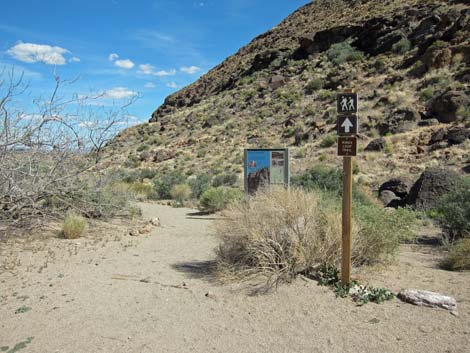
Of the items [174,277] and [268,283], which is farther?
[174,277]

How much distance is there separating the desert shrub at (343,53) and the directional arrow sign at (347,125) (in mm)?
35285

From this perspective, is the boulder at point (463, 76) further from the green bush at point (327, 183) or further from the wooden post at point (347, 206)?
the wooden post at point (347, 206)

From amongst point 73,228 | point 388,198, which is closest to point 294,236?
point 73,228

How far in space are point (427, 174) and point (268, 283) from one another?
28.1 ft

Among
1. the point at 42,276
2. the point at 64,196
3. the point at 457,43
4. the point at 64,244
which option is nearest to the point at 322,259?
the point at 42,276

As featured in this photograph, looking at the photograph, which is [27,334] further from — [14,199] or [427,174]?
[427,174]

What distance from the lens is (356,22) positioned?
147 feet

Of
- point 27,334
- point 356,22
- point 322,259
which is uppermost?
point 356,22

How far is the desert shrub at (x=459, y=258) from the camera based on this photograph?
648cm

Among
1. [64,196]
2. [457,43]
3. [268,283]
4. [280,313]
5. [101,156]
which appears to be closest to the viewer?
[280,313]

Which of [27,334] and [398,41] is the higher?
[398,41]

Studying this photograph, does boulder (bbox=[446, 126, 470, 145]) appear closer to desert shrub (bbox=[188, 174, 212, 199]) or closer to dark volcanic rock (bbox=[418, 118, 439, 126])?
dark volcanic rock (bbox=[418, 118, 439, 126])

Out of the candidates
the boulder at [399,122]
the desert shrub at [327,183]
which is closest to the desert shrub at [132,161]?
the boulder at [399,122]

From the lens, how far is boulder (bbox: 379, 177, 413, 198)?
14588 mm
